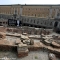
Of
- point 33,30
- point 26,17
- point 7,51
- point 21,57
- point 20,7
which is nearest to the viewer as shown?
point 21,57

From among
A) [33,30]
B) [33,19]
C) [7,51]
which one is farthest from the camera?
[33,19]

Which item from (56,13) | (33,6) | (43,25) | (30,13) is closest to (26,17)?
(30,13)

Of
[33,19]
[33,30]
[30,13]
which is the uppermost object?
[30,13]

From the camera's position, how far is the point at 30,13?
4784cm

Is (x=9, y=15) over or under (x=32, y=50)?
over

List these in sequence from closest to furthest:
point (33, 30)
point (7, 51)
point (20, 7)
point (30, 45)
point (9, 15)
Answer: point (7, 51) → point (30, 45) → point (33, 30) → point (20, 7) → point (9, 15)

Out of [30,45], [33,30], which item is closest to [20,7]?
[33,30]

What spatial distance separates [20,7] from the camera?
167 feet

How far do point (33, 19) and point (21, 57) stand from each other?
39.6 m

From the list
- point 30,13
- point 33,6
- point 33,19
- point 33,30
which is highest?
point 33,6

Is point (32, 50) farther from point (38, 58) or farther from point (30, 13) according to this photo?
point (30, 13)

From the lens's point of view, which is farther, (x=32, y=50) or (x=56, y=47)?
(x=56, y=47)

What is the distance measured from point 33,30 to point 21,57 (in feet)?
65.7

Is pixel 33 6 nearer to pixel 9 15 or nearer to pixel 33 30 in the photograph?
pixel 9 15
